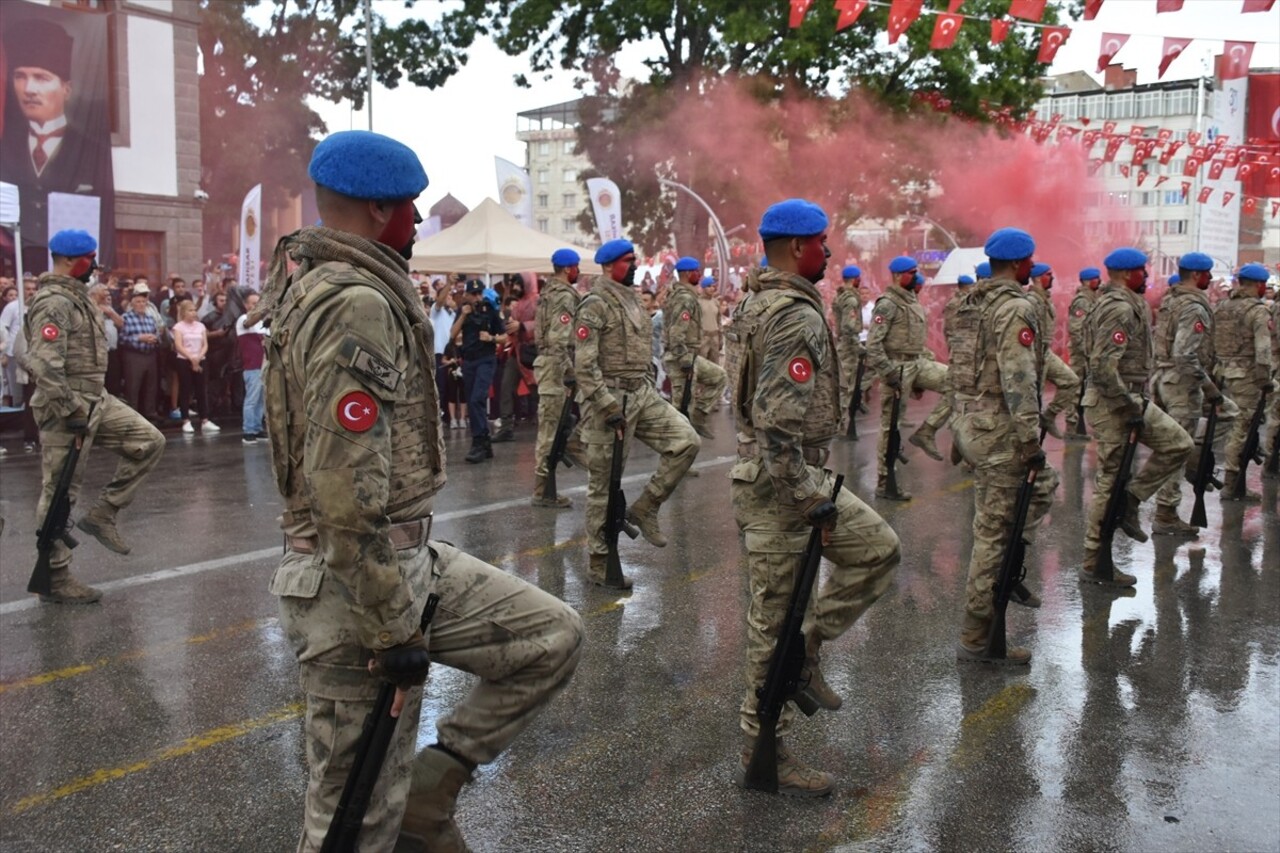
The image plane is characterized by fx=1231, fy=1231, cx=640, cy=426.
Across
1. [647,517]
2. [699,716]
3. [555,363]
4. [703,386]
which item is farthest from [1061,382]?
[699,716]

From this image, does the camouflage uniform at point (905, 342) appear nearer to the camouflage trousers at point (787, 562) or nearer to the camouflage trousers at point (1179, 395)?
the camouflage trousers at point (1179, 395)

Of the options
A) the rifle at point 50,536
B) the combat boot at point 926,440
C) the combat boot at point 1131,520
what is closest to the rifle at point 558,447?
the combat boot at point 926,440

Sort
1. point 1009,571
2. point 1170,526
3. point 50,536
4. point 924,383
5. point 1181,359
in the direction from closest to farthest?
point 1009,571 → point 50,536 → point 1170,526 → point 1181,359 → point 924,383

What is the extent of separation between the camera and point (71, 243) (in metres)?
7.27

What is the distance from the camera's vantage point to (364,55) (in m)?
33.9

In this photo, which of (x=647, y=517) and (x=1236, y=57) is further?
(x=1236, y=57)

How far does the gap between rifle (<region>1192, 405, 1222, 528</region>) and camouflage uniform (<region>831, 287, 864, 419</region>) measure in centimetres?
527

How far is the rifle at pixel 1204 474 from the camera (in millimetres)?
9398

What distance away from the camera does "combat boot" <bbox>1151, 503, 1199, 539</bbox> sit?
364 inches

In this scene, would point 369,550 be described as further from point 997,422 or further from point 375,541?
point 997,422

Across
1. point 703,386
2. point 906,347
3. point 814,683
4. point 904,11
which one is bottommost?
point 814,683

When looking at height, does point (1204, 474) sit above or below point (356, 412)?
below

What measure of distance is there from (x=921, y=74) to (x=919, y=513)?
73.8 feet

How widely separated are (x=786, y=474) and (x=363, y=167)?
196 cm
